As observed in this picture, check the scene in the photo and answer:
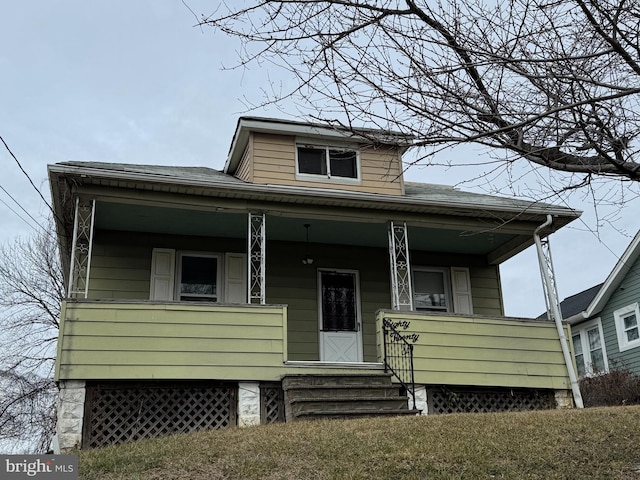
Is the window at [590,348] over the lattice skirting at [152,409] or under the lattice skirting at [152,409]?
over

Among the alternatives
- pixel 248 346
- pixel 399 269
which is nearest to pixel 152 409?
pixel 248 346

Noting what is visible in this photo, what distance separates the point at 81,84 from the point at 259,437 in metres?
5.54

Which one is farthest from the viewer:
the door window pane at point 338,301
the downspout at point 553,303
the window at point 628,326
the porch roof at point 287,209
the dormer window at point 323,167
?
the window at point 628,326

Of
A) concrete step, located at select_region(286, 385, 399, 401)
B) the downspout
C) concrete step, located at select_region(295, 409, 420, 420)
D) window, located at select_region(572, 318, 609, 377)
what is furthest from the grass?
window, located at select_region(572, 318, 609, 377)

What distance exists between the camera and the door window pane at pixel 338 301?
41.2 feet

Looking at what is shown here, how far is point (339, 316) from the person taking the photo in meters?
12.6

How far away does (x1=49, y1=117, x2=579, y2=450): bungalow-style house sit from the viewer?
9438 millimetres

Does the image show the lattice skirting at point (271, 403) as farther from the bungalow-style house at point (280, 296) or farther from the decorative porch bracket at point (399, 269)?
the decorative porch bracket at point (399, 269)

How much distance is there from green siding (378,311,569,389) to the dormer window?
298 centimetres

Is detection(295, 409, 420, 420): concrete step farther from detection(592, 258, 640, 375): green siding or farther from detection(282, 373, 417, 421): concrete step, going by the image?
detection(592, 258, 640, 375): green siding

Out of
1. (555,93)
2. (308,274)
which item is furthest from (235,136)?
(555,93)

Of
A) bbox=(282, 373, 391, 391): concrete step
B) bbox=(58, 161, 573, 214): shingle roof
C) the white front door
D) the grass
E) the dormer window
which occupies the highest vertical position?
the dormer window

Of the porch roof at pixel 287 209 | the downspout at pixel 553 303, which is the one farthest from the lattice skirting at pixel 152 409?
the downspout at pixel 553 303

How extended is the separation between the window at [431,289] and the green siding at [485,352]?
2.15m
